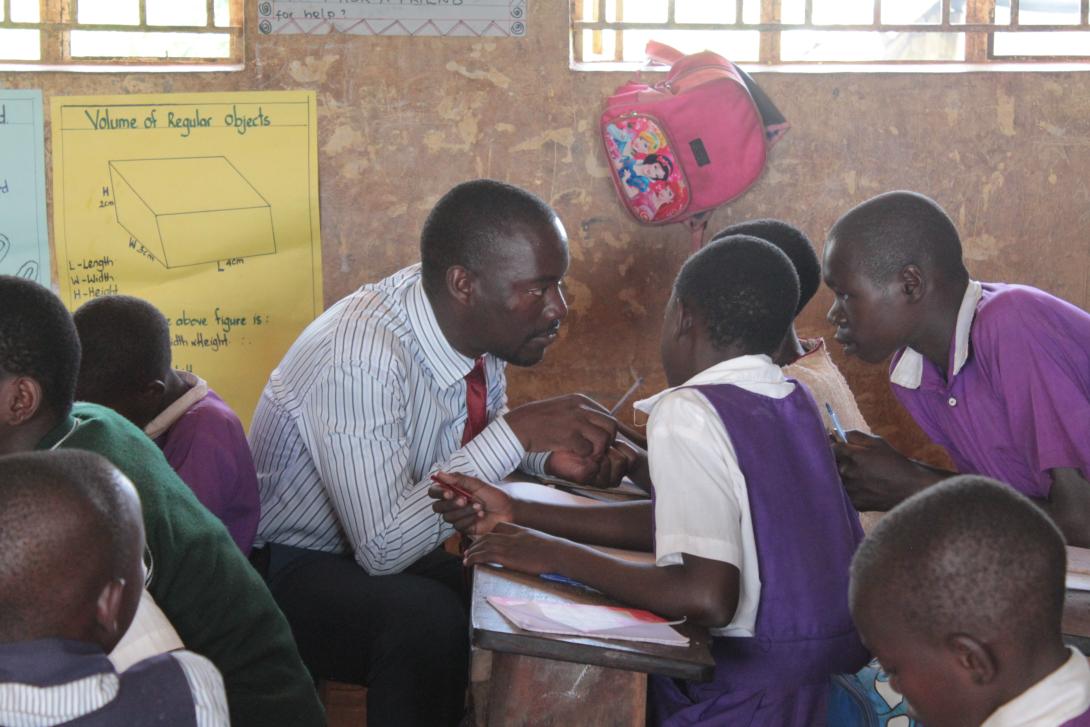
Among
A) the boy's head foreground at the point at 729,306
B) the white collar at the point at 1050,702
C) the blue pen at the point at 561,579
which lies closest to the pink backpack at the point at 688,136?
the boy's head foreground at the point at 729,306

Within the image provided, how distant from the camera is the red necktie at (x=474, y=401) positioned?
2.69 meters

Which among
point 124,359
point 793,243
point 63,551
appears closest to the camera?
point 63,551

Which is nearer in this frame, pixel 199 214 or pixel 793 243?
pixel 793 243

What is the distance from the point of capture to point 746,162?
357cm

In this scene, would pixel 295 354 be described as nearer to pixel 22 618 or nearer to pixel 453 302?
pixel 453 302

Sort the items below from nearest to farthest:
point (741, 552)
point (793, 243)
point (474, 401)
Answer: point (741, 552)
point (474, 401)
point (793, 243)

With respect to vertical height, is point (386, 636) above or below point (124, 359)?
below

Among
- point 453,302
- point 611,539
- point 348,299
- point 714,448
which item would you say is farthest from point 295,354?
point 714,448

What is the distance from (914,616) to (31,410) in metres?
1.23

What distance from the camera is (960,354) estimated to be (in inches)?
99.7

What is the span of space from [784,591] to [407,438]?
2.93 ft

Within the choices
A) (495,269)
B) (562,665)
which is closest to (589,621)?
(562,665)

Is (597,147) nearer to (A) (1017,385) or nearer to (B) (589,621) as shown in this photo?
(A) (1017,385)

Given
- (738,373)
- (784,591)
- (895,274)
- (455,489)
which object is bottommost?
(784,591)
